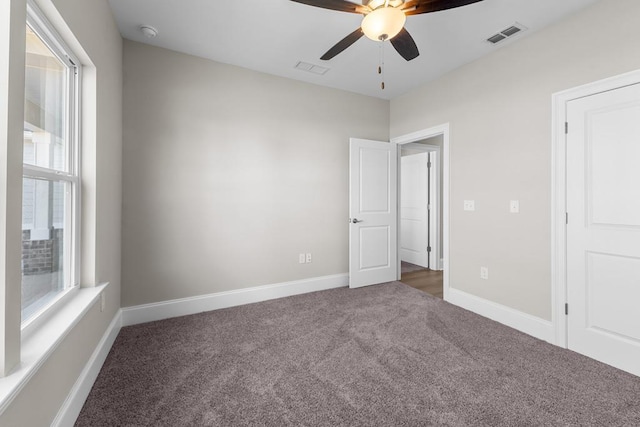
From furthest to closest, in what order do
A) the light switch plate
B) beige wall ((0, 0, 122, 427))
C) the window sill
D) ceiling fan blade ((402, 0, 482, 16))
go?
the light switch plate < ceiling fan blade ((402, 0, 482, 16)) < beige wall ((0, 0, 122, 427)) < the window sill

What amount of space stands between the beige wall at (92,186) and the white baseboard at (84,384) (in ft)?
0.15

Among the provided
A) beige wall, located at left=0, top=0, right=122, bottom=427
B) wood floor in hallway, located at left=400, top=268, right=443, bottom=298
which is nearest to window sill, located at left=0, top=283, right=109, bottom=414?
beige wall, located at left=0, top=0, right=122, bottom=427

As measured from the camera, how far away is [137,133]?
9.03 feet

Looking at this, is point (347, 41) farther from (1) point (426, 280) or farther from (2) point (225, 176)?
(1) point (426, 280)

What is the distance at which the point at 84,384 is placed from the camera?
1.67 meters

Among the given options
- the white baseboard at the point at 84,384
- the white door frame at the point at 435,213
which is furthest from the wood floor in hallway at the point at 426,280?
the white baseboard at the point at 84,384

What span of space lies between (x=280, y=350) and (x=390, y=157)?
3.00 m

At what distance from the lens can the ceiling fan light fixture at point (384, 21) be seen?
5.44 ft

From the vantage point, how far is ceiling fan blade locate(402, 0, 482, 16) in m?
1.67

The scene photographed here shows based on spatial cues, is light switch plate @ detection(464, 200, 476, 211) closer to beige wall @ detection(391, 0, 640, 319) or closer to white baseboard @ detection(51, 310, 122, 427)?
beige wall @ detection(391, 0, 640, 319)

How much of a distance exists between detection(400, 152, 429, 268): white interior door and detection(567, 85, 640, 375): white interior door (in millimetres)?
2815

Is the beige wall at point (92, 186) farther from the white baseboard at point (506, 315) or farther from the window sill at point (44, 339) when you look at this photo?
the white baseboard at point (506, 315)

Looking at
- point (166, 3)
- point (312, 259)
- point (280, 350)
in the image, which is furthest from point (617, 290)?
point (166, 3)

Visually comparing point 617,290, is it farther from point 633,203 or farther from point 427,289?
point 427,289
